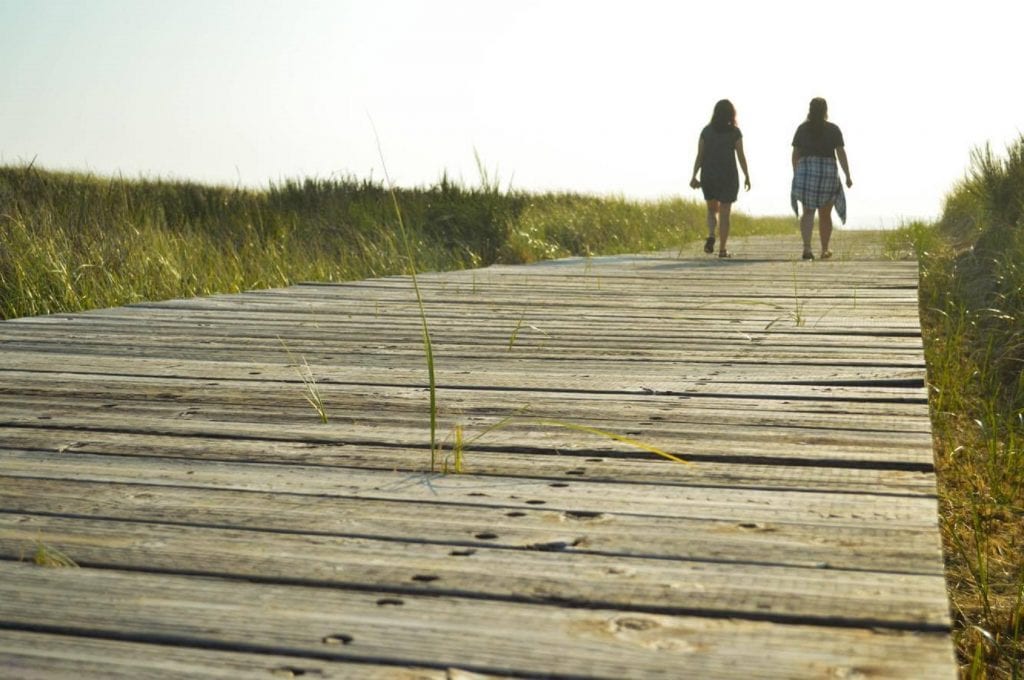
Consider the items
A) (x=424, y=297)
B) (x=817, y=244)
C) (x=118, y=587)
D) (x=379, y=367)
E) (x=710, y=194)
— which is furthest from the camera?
(x=817, y=244)

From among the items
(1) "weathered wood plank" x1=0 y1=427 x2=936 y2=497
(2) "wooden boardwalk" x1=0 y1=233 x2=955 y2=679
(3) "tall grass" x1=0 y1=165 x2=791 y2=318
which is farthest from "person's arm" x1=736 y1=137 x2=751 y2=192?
(1) "weathered wood plank" x1=0 y1=427 x2=936 y2=497

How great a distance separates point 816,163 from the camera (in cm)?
1015

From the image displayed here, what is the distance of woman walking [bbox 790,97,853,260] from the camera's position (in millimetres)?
10156

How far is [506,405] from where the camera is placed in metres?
2.99

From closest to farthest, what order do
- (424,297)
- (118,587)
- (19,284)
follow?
(118,587), (424,297), (19,284)

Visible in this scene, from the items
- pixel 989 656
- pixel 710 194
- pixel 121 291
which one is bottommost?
pixel 989 656

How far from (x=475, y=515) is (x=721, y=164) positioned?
9201 mm

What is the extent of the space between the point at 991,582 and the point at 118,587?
7.36 feet

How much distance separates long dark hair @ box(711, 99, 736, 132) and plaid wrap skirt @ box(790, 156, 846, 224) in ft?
2.80

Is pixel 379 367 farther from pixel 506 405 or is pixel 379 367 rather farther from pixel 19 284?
pixel 19 284

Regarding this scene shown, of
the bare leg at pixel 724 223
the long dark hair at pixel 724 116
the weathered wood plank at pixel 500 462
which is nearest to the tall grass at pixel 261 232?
the bare leg at pixel 724 223

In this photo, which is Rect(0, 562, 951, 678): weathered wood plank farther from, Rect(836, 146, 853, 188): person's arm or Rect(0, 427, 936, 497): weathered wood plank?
Rect(836, 146, 853, 188): person's arm

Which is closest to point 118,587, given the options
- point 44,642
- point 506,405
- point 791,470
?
point 44,642

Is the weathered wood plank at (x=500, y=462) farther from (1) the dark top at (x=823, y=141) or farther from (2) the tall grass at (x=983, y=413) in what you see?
(1) the dark top at (x=823, y=141)
